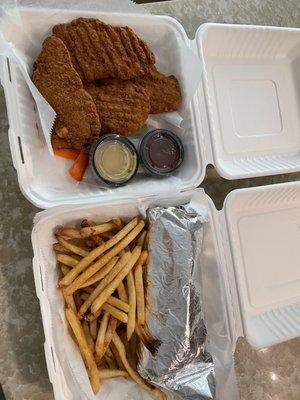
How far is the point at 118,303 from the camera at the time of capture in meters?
1.40

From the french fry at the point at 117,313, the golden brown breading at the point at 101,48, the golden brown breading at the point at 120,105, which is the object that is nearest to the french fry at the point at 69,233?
the french fry at the point at 117,313

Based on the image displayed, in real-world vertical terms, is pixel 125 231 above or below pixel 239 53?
below

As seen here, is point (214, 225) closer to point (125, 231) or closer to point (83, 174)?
point (125, 231)

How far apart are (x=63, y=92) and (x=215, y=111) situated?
1.89ft

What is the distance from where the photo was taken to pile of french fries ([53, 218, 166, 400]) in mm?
1381

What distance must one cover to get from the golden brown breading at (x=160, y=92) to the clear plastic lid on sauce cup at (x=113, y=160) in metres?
0.17

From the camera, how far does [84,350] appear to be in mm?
1363

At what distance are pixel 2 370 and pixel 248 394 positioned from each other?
814mm

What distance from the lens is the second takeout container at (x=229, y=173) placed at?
4.57ft

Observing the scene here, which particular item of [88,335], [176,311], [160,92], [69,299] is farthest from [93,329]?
[160,92]

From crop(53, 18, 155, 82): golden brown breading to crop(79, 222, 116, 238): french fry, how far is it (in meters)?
0.43

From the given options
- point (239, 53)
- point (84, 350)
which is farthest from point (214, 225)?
point (239, 53)

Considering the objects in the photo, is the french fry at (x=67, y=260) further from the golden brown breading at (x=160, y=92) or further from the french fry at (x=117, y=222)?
the golden brown breading at (x=160, y=92)

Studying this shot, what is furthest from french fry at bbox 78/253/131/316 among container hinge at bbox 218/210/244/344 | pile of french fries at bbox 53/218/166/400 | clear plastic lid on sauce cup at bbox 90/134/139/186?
container hinge at bbox 218/210/244/344
